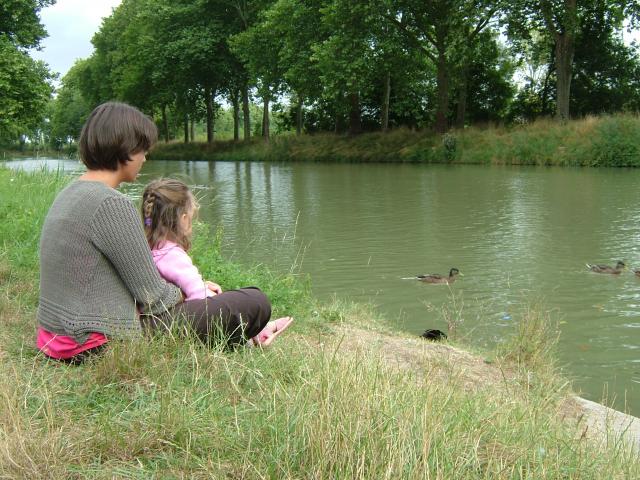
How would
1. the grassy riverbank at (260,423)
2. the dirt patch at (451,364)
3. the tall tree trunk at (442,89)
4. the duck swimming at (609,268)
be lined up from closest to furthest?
the grassy riverbank at (260,423)
the dirt patch at (451,364)
the duck swimming at (609,268)
the tall tree trunk at (442,89)

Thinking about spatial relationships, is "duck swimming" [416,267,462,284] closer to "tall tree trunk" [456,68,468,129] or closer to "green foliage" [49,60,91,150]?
"tall tree trunk" [456,68,468,129]

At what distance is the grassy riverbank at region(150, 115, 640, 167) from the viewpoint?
2605 cm

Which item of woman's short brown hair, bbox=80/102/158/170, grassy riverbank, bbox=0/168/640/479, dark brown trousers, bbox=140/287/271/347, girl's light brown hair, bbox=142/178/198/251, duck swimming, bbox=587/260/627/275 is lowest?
duck swimming, bbox=587/260/627/275

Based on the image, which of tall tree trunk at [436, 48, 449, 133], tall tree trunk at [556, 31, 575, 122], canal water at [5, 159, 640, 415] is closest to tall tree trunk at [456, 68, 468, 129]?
tall tree trunk at [436, 48, 449, 133]

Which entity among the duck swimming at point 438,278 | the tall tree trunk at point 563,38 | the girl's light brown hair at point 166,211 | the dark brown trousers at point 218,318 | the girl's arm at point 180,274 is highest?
the tall tree trunk at point 563,38

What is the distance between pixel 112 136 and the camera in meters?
3.41

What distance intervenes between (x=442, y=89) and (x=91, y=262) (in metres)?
32.2

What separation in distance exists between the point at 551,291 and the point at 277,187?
1447 cm

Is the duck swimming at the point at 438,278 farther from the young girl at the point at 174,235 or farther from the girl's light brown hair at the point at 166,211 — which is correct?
the girl's light brown hair at the point at 166,211

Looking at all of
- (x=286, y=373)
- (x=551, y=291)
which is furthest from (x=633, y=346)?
(x=286, y=373)

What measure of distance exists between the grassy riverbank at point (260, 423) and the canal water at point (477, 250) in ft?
5.78

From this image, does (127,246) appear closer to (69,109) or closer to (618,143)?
(618,143)

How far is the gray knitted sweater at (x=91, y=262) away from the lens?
326cm

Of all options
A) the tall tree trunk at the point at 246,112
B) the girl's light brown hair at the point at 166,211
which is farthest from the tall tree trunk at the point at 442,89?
the girl's light brown hair at the point at 166,211
